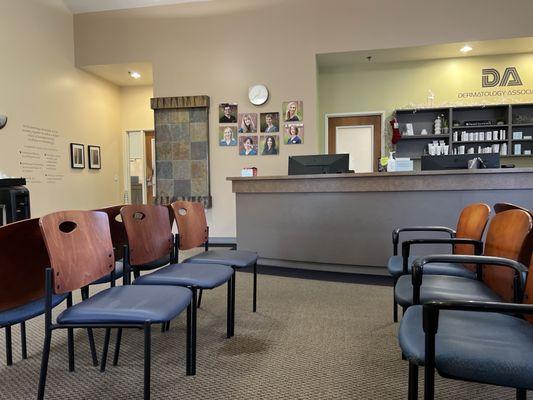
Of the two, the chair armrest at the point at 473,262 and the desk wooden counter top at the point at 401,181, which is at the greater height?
the desk wooden counter top at the point at 401,181

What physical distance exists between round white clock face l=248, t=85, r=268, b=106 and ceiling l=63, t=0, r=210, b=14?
5.78 ft

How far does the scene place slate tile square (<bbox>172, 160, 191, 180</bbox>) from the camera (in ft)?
20.0

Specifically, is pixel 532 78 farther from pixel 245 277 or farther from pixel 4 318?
pixel 4 318

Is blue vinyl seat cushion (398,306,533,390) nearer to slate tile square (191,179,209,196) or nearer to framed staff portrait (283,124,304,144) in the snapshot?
framed staff portrait (283,124,304,144)

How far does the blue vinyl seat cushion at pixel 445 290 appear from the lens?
156 centimetres

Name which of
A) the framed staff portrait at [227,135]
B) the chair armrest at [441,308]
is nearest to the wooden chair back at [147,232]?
the chair armrest at [441,308]

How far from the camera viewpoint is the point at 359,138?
21.2ft

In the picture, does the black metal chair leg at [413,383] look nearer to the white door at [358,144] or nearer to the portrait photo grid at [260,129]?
the portrait photo grid at [260,129]

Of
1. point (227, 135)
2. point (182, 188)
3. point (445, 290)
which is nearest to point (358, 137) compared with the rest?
point (227, 135)

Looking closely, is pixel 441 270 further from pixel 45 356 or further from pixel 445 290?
pixel 45 356

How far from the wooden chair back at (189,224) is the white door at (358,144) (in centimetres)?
431

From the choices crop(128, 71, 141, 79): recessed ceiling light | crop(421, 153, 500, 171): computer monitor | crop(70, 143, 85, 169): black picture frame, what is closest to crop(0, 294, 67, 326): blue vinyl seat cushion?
crop(421, 153, 500, 171): computer monitor

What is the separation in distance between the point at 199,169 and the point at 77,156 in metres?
2.23

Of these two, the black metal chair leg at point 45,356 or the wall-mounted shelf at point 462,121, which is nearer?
the black metal chair leg at point 45,356
